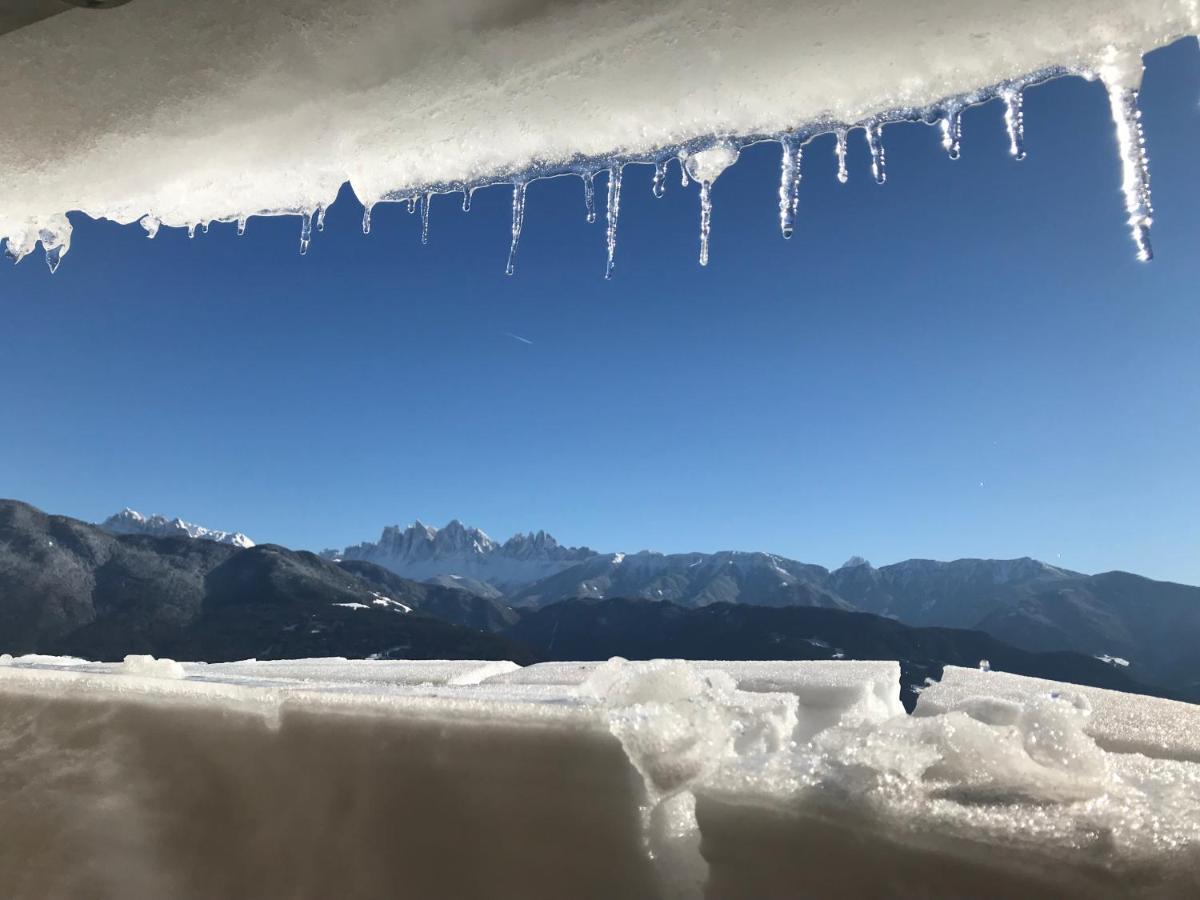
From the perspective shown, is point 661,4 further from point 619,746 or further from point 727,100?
point 619,746

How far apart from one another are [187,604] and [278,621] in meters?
18.0

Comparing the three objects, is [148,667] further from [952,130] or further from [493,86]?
[952,130]

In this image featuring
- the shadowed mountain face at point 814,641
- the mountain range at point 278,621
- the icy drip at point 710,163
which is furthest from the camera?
the shadowed mountain face at point 814,641

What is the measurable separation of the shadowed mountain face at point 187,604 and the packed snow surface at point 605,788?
327 ft

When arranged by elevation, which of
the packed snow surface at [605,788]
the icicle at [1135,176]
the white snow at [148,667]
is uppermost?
the icicle at [1135,176]

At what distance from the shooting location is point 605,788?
3.99 ft

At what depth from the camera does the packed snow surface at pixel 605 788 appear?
103 cm

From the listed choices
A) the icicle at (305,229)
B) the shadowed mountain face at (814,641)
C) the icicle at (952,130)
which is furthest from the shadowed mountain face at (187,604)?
the icicle at (952,130)

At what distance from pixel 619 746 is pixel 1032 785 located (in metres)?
0.58

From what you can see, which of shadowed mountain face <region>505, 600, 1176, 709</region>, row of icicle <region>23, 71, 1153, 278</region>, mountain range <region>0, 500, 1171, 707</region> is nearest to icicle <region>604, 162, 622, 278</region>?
row of icicle <region>23, 71, 1153, 278</region>

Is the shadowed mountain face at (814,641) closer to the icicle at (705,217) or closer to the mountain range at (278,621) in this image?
the mountain range at (278,621)

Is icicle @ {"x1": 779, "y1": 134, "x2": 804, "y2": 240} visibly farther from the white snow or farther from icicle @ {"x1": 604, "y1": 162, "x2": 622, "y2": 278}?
the white snow

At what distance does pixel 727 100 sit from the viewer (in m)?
1.67

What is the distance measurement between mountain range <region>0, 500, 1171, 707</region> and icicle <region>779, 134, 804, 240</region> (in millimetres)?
98824
